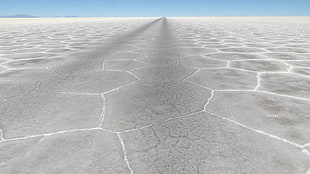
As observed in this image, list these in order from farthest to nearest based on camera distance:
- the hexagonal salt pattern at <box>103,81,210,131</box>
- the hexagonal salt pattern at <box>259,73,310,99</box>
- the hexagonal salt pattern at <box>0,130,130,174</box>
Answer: the hexagonal salt pattern at <box>259,73,310,99</box> → the hexagonal salt pattern at <box>103,81,210,131</box> → the hexagonal salt pattern at <box>0,130,130,174</box>

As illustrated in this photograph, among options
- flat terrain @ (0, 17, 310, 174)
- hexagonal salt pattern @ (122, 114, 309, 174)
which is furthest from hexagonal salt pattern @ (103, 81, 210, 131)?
hexagonal salt pattern @ (122, 114, 309, 174)

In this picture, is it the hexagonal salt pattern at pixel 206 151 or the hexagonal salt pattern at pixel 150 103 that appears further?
the hexagonal salt pattern at pixel 150 103

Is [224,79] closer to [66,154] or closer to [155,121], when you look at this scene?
[155,121]

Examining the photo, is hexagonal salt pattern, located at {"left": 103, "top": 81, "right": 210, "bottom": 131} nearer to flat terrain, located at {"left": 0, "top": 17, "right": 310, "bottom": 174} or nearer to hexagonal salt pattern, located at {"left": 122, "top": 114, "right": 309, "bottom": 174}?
flat terrain, located at {"left": 0, "top": 17, "right": 310, "bottom": 174}

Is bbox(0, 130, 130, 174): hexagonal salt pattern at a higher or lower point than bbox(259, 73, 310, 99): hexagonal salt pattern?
lower

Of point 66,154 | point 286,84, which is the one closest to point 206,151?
point 66,154

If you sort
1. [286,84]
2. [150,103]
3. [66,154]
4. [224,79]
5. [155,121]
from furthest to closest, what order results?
[224,79] < [286,84] < [150,103] < [155,121] < [66,154]

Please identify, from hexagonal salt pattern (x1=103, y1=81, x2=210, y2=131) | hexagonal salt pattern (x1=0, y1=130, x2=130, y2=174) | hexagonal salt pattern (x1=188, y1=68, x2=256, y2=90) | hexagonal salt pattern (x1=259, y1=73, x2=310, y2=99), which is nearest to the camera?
hexagonal salt pattern (x1=0, y1=130, x2=130, y2=174)

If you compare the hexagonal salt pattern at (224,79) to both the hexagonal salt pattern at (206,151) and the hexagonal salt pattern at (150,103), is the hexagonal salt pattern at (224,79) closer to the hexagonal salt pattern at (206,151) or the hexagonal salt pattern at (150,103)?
the hexagonal salt pattern at (150,103)

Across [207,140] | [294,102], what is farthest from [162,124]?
[294,102]

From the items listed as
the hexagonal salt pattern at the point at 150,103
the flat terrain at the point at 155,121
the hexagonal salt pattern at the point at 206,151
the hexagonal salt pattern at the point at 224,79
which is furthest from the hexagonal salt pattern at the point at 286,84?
the hexagonal salt pattern at the point at 206,151

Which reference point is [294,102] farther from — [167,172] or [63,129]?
[63,129]
